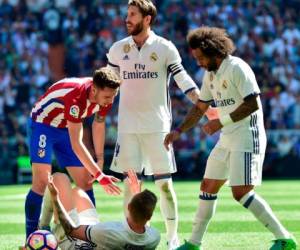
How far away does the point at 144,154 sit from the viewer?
9.66 meters

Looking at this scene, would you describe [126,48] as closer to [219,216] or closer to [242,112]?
[242,112]

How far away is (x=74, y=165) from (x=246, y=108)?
6.16 ft

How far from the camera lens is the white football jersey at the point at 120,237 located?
7344 mm

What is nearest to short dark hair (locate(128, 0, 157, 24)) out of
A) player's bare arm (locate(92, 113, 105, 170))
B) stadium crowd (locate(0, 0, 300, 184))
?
player's bare arm (locate(92, 113, 105, 170))

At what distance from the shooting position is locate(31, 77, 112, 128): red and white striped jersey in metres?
8.53

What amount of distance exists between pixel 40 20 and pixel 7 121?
13.1 feet

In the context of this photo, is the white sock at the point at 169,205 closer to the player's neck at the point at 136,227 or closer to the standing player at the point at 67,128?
the standing player at the point at 67,128

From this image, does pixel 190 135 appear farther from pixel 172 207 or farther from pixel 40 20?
pixel 172 207

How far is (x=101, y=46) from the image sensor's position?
25000 mm

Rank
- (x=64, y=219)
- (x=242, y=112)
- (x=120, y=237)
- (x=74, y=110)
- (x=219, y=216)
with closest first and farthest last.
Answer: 1. (x=120, y=237)
2. (x=64, y=219)
3. (x=242, y=112)
4. (x=74, y=110)
5. (x=219, y=216)

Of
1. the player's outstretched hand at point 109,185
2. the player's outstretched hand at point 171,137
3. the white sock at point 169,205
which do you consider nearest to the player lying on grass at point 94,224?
the player's outstretched hand at point 109,185

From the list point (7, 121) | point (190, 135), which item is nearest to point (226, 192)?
point (190, 135)

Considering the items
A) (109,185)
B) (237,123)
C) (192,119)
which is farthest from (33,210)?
(237,123)

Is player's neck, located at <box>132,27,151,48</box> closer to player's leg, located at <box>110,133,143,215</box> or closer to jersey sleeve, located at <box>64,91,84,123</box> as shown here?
player's leg, located at <box>110,133,143,215</box>
